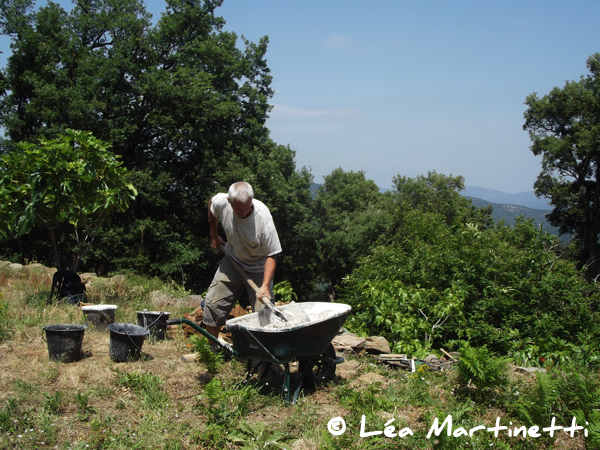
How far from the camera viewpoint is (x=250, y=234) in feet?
13.3

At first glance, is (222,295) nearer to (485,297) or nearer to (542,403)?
(542,403)

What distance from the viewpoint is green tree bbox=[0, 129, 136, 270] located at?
5512 mm

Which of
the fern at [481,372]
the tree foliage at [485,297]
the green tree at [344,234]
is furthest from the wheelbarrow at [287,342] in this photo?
the green tree at [344,234]

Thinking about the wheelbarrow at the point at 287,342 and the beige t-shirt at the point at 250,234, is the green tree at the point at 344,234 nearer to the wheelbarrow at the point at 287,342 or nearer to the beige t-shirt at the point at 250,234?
the beige t-shirt at the point at 250,234

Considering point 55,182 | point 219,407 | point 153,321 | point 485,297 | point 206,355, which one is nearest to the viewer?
point 219,407

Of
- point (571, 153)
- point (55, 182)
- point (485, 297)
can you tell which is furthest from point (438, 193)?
point (55, 182)

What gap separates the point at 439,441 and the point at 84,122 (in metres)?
14.8

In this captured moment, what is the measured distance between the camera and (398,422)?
10.7 feet

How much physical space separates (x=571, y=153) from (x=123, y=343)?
25.7m

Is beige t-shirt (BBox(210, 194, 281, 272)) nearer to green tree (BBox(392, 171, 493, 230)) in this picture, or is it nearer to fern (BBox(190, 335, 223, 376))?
fern (BBox(190, 335, 223, 376))

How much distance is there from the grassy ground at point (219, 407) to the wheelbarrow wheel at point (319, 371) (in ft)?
0.26

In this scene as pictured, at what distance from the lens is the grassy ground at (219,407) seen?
3006mm

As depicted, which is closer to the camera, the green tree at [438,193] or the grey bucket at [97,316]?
the grey bucket at [97,316]

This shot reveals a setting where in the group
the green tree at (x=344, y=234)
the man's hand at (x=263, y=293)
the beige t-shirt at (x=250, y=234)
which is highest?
the beige t-shirt at (x=250, y=234)
